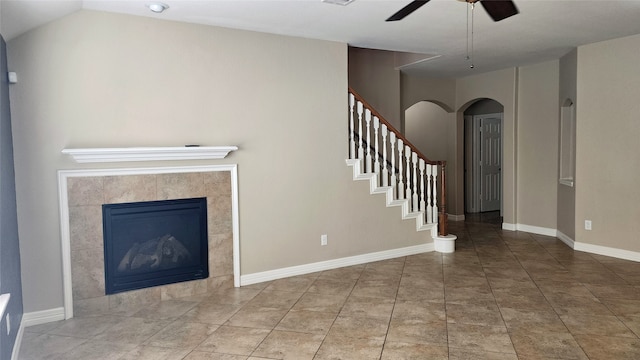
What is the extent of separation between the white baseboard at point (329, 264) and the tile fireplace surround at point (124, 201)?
0.31 metres

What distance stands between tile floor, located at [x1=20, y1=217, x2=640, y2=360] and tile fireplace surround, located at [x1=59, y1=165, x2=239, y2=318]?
17cm

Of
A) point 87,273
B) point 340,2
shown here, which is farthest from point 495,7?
point 87,273

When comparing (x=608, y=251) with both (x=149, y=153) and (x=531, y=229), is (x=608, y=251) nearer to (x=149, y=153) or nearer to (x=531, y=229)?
(x=531, y=229)

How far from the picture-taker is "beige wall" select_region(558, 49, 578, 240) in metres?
5.66

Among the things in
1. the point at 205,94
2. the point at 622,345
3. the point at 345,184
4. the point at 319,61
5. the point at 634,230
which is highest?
the point at 319,61

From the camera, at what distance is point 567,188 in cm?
602

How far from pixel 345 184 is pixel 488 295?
6.36 feet

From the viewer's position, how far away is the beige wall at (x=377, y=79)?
6449mm

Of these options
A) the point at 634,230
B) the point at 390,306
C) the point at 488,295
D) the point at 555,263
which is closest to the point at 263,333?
the point at 390,306

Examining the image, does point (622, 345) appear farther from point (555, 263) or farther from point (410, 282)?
point (555, 263)

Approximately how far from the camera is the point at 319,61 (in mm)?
4805

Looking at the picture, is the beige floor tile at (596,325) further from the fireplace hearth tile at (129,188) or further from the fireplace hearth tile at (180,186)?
the fireplace hearth tile at (129,188)

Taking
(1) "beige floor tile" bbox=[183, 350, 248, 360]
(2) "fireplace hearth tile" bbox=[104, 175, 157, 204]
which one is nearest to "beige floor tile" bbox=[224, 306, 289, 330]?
(1) "beige floor tile" bbox=[183, 350, 248, 360]

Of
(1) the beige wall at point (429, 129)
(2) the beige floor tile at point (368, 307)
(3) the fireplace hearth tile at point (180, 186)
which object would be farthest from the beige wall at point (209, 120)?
(1) the beige wall at point (429, 129)
